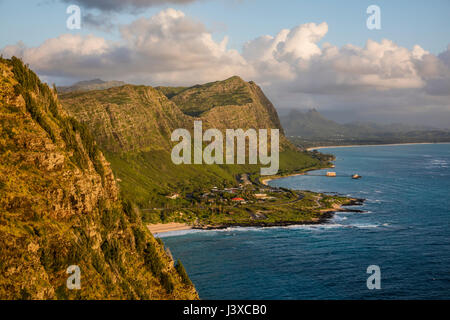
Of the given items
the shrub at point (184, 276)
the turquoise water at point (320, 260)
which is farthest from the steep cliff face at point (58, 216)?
the turquoise water at point (320, 260)

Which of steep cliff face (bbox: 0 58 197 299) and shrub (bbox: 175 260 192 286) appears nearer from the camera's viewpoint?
steep cliff face (bbox: 0 58 197 299)

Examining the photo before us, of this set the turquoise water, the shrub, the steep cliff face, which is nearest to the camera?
the steep cliff face

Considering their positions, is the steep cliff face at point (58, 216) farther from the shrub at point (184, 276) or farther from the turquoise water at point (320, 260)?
the turquoise water at point (320, 260)

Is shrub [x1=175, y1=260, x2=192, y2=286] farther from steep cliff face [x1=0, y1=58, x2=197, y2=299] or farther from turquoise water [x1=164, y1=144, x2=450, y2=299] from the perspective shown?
turquoise water [x1=164, y1=144, x2=450, y2=299]

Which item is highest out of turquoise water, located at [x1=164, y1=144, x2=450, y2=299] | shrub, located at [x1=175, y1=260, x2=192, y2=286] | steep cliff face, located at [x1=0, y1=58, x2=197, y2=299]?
steep cliff face, located at [x1=0, y1=58, x2=197, y2=299]

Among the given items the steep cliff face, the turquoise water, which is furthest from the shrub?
the turquoise water
